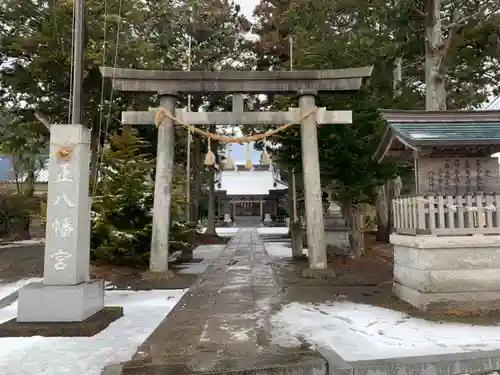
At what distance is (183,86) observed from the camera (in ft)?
34.4

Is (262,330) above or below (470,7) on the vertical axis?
below

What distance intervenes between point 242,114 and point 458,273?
6.13 meters

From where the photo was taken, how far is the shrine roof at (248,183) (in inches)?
1590

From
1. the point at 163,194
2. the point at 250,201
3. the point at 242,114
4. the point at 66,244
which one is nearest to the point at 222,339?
the point at 66,244

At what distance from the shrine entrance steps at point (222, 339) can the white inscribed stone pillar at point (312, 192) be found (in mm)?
1341

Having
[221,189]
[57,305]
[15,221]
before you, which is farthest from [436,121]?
[221,189]

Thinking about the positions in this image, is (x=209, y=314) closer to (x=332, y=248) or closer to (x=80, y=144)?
(x=80, y=144)

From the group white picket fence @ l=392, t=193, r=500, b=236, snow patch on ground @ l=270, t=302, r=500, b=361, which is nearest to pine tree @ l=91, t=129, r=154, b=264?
snow patch on ground @ l=270, t=302, r=500, b=361

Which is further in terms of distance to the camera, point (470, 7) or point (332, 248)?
point (332, 248)

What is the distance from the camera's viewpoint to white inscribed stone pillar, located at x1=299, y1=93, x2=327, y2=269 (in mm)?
10156

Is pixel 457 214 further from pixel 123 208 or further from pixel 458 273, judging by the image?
A: pixel 123 208

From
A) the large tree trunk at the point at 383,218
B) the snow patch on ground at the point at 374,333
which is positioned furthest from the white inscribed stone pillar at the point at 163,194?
the large tree trunk at the point at 383,218

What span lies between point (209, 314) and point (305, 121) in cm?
565

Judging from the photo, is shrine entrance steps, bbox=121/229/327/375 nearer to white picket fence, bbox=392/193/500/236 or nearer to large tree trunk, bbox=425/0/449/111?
white picket fence, bbox=392/193/500/236
